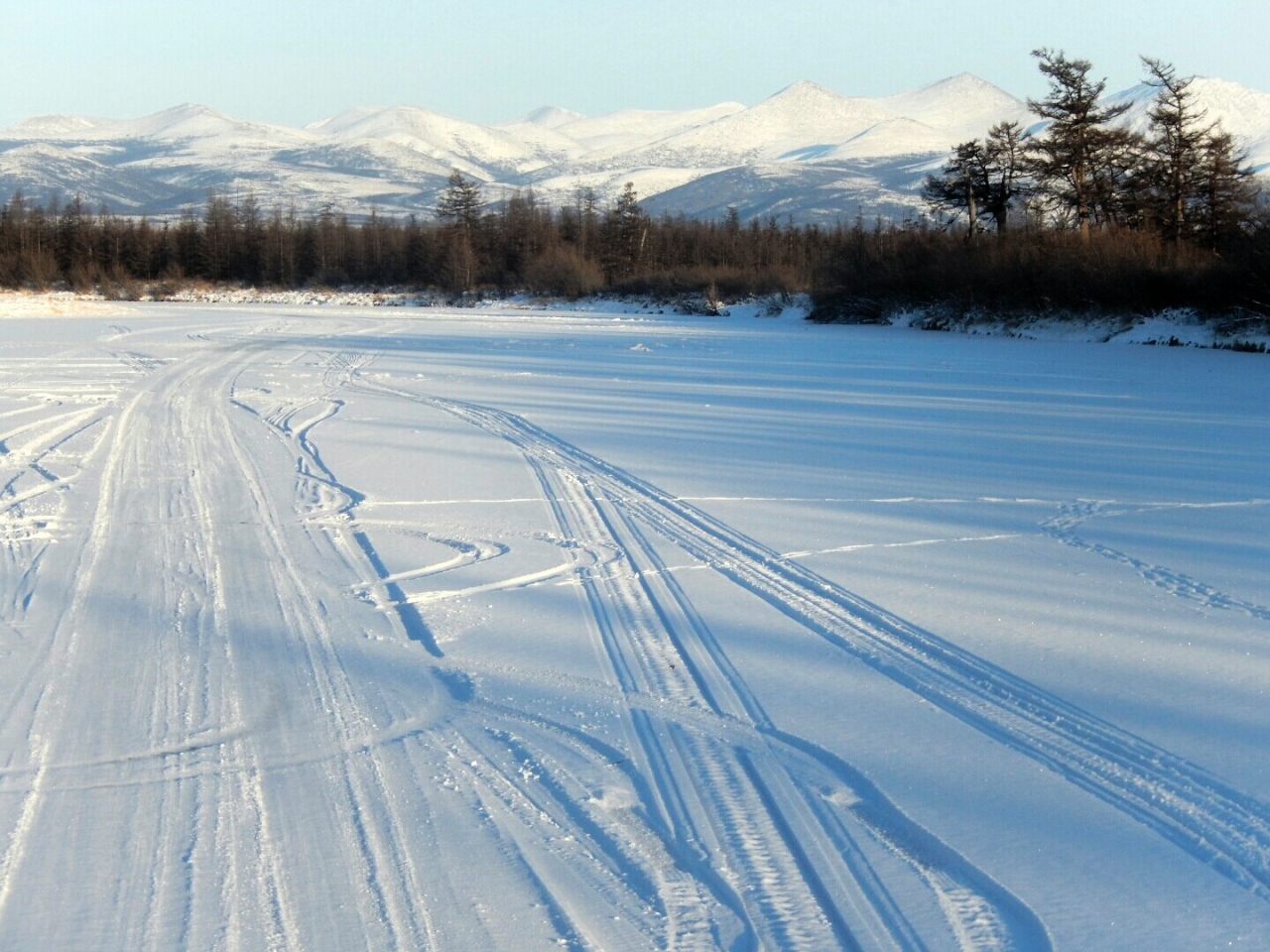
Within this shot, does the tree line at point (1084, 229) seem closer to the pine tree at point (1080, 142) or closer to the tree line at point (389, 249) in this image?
the pine tree at point (1080, 142)

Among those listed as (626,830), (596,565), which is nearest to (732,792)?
(626,830)

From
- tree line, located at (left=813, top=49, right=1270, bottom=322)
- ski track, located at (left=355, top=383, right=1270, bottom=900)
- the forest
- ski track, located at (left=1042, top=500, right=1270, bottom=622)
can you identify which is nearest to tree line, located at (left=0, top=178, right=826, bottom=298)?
the forest

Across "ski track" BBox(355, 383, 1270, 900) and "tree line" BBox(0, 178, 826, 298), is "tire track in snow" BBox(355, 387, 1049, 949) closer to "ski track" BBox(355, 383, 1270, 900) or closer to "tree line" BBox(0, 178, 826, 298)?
"ski track" BBox(355, 383, 1270, 900)

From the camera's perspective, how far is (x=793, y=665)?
193 inches

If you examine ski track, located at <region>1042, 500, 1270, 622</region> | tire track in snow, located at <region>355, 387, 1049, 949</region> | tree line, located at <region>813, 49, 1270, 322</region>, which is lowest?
tire track in snow, located at <region>355, 387, 1049, 949</region>

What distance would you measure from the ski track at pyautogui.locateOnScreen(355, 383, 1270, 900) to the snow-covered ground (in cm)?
2

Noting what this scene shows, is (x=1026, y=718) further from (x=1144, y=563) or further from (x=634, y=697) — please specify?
(x=1144, y=563)

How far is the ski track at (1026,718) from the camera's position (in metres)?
3.40

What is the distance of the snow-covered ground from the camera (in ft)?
10.2

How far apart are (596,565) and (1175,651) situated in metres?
3.22

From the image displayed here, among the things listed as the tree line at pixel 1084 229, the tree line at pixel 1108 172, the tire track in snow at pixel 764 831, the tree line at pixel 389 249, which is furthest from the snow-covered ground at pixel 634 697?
the tree line at pixel 389 249

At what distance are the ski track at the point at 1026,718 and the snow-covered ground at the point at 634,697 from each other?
0.02m

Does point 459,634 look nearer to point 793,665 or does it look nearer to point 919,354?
point 793,665

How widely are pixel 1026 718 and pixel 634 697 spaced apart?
62.0 inches
